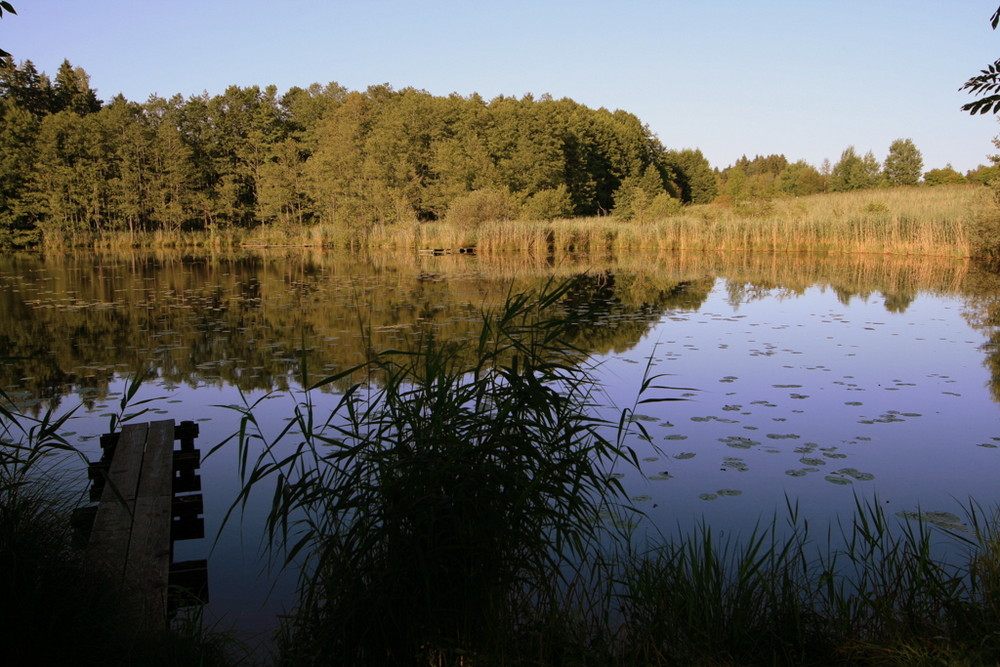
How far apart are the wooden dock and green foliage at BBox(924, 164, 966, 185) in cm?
5591

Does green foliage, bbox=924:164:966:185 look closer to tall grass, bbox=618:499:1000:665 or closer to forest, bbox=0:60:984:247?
forest, bbox=0:60:984:247

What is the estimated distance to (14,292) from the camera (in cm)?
1625

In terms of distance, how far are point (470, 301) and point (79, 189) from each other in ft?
109

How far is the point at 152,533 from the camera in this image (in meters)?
3.47

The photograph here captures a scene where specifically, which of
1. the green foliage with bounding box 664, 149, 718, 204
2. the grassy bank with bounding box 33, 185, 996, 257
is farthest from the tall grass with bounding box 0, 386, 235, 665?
the green foliage with bounding box 664, 149, 718, 204

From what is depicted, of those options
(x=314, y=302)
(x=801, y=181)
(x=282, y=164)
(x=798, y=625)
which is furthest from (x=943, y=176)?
(x=798, y=625)

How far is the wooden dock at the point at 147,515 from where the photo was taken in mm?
3008

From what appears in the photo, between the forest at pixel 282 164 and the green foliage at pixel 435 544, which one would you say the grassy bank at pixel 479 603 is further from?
the forest at pixel 282 164

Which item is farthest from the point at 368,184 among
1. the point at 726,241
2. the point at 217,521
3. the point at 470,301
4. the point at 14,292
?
the point at 217,521

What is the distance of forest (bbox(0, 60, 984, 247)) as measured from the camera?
3734 cm

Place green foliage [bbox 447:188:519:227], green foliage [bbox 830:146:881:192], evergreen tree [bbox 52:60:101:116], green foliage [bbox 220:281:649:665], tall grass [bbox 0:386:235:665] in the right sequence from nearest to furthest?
tall grass [bbox 0:386:235:665], green foliage [bbox 220:281:649:665], green foliage [bbox 447:188:519:227], evergreen tree [bbox 52:60:101:116], green foliage [bbox 830:146:881:192]

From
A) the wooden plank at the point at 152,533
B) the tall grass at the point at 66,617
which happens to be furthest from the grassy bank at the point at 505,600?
the wooden plank at the point at 152,533

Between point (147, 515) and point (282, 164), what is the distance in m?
45.2

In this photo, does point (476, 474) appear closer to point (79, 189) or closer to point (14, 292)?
point (14, 292)
